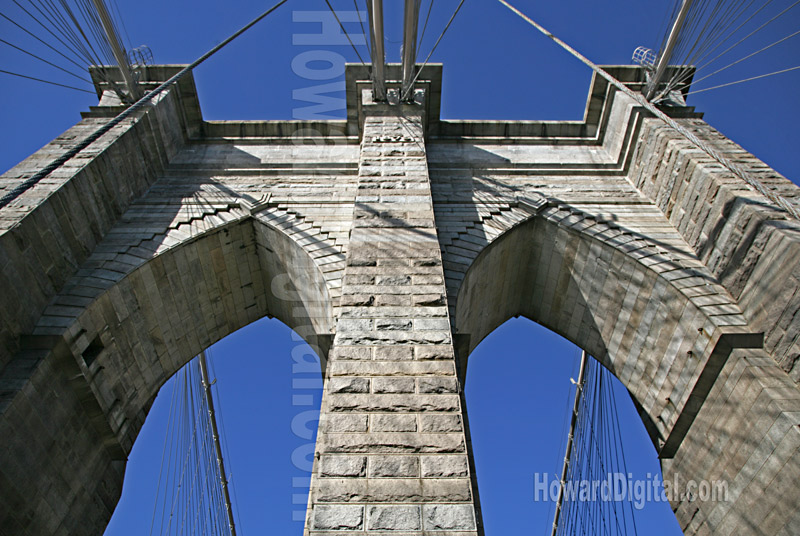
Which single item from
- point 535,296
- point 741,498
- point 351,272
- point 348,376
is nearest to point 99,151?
point 351,272

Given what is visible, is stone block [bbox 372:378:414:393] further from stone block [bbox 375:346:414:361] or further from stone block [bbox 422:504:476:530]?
stone block [bbox 422:504:476:530]

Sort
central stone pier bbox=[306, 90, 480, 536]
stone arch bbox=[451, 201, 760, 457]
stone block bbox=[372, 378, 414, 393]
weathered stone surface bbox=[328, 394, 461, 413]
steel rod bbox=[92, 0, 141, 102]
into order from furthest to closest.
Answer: steel rod bbox=[92, 0, 141, 102]
stone arch bbox=[451, 201, 760, 457]
stone block bbox=[372, 378, 414, 393]
weathered stone surface bbox=[328, 394, 461, 413]
central stone pier bbox=[306, 90, 480, 536]

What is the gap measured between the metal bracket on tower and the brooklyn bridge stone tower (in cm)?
21

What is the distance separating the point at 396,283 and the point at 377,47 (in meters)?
5.32

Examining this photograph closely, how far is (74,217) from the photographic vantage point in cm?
731

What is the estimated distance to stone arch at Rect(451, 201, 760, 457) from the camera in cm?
672

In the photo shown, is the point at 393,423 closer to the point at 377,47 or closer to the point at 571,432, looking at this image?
the point at 377,47

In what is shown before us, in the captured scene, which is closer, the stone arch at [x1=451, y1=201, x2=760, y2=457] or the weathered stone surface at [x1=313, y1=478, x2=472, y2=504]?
Result: the weathered stone surface at [x1=313, y1=478, x2=472, y2=504]

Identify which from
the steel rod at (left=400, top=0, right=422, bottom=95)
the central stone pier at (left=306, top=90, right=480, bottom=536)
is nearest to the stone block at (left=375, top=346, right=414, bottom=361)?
the central stone pier at (left=306, top=90, right=480, bottom=536)

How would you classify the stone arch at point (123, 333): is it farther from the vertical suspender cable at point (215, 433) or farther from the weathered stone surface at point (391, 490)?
the vertical suspender cable at point (215, 433)

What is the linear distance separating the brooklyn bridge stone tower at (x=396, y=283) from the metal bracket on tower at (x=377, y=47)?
0.68 ft

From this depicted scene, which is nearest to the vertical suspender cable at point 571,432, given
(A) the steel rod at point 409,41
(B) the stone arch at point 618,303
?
(B) the stone arch at point 618,303

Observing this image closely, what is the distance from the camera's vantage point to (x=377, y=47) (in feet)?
30.9

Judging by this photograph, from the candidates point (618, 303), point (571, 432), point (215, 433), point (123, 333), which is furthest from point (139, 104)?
point (571, 432)
